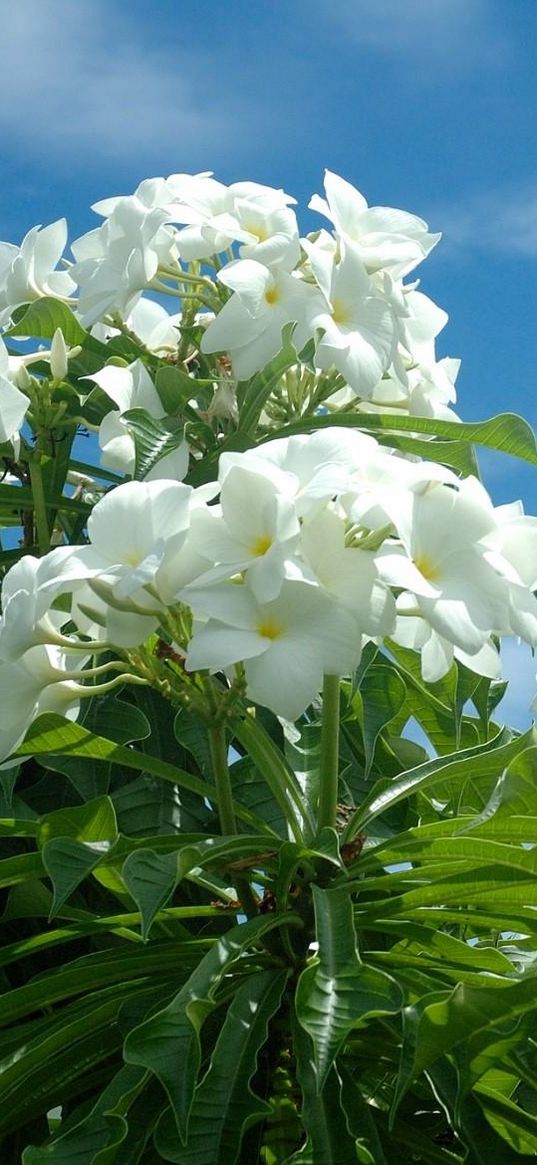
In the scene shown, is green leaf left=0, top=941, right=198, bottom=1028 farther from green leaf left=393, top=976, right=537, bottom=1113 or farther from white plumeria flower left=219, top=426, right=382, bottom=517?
white plumeria flower left=219, top=426, right=382, bottom=517

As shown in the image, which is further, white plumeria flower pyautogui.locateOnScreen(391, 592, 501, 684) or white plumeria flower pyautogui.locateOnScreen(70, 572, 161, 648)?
white plumeria flower pyautogui.locateOnScreen(391, 592, 501, 684)

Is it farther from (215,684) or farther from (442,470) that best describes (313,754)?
(442,470)

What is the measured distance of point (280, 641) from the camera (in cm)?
109

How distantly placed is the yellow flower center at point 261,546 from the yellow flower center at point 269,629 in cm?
6

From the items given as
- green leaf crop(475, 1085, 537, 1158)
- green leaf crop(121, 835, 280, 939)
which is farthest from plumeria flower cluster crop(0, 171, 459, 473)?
green leaf crop(475, 1085, 537, 1158)

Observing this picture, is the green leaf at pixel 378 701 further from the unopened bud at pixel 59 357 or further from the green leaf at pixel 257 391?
the unopened bud at pixel 59 357

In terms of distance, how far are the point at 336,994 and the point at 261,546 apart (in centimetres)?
35

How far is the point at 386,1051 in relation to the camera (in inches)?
57.1

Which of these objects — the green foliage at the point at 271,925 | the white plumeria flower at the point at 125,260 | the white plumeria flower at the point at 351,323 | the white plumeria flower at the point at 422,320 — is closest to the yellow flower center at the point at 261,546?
the green foliage at the point at 271,925

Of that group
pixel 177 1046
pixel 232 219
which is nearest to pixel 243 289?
pixel 232 219

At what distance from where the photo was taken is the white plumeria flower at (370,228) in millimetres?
Answer: 1663

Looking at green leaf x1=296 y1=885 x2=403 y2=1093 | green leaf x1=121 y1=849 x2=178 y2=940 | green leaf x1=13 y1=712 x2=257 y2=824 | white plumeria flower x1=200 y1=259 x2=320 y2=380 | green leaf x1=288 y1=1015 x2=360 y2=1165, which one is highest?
white plumeria flower x1=200 y1=259 x2=320 y2=380

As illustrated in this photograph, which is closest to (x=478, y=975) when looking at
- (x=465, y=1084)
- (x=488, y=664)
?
(x=465, y=1084)

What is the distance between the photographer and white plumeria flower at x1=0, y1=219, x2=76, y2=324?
1.88 meters
